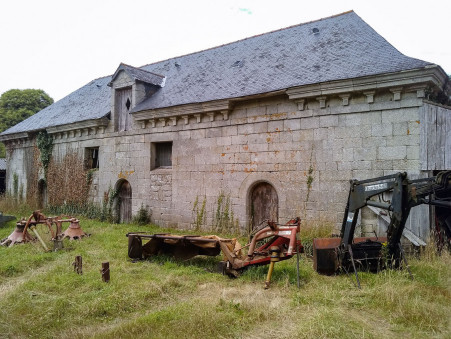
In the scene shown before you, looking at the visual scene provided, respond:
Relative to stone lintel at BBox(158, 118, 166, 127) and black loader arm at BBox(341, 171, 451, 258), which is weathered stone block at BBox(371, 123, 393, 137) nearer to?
black loader arm at BBox(341, 171, 451, 258)

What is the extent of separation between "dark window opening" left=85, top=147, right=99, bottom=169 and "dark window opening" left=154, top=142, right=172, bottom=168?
339 cm

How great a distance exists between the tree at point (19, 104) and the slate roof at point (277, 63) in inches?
731

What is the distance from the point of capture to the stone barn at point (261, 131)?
750cm

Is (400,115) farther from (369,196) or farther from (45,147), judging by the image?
(45,147)

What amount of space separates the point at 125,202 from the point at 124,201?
0.21 ft

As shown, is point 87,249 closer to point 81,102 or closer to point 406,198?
point 406,198

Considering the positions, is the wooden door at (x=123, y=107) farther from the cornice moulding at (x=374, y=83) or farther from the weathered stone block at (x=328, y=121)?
the weathered stone block at (x=328, y=121)

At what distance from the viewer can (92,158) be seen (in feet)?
46.4

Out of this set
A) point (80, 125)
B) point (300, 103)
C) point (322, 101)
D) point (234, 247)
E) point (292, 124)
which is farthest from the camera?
point (80, 125)

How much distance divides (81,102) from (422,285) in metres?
15.3

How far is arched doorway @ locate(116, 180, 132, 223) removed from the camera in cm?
1268

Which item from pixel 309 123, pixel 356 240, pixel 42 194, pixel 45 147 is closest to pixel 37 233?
pixel 309 123

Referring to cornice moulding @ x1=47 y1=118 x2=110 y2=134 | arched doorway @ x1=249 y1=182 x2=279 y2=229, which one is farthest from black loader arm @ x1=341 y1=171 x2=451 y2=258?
cornice moulding @ x1=47 y1=118 x2=110 y2=134

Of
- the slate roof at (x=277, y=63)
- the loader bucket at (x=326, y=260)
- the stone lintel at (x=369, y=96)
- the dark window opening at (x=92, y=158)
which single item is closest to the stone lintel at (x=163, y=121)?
the slate roof at (x=277, y=63)
